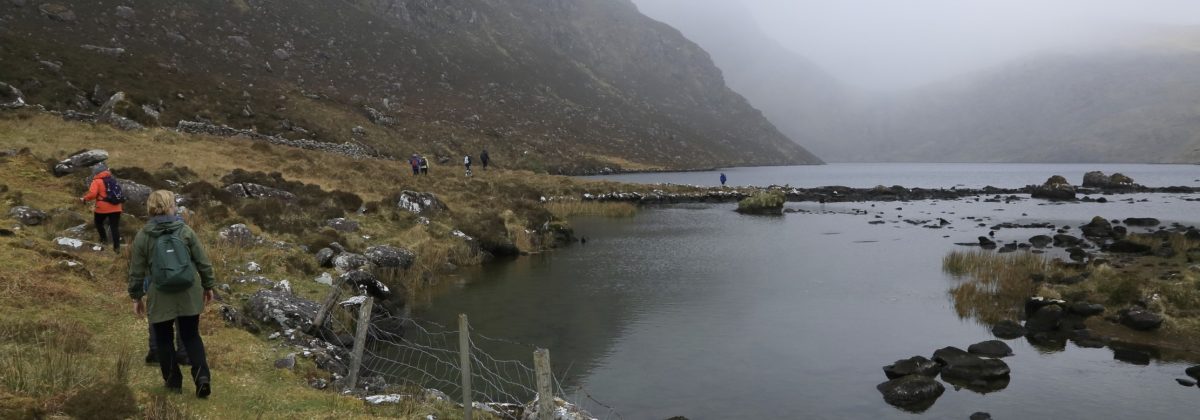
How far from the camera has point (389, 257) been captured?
89.4 feet

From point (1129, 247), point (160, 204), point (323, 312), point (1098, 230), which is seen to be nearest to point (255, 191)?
point (323, 312)

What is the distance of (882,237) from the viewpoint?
156 ft

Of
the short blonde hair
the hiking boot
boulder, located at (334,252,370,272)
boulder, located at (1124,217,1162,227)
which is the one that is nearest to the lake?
boulder, located at (334,252,370,272)

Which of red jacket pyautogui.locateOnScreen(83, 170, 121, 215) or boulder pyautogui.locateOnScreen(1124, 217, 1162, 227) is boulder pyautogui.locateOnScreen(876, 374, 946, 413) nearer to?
red jacket pyautogui.locateOnScreen(83, 170, 121, 215)

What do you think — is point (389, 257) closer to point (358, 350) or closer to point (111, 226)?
point (111, 226)

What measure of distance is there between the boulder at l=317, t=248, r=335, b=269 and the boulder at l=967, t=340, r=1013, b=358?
2155 cm

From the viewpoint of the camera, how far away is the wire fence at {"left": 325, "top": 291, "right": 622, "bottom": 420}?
1420 cm

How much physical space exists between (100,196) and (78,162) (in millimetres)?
13070

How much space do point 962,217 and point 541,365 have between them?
62.4 meters

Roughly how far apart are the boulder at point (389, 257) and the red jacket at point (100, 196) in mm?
9637

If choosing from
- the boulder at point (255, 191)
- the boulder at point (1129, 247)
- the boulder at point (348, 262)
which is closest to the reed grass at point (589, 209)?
the boulder at point (255, 191)

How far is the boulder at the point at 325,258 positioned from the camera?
78.0 ft

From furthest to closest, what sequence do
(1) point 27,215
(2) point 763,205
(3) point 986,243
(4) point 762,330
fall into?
1. (2) point 763,205
2. (3) point 986,243
3. (4) point 762,330
4. (1) point 27,215

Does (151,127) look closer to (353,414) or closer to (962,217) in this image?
(353,414)
